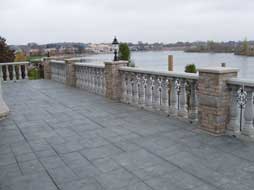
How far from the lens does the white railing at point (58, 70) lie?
11077mm

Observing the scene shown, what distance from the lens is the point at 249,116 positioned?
395cm

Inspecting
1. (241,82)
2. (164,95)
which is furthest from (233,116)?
(164,95)

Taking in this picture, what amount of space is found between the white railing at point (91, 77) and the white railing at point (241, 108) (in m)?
4.41

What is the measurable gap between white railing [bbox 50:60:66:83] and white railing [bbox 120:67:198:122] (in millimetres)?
4932

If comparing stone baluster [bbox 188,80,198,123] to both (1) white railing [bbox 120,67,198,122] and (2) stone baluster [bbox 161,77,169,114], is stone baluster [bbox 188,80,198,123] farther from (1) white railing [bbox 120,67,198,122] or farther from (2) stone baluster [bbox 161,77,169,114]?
(2) stone baluster [bbox 161,77,169,114]

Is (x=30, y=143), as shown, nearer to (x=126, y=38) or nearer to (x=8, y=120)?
(x=8, y=120)

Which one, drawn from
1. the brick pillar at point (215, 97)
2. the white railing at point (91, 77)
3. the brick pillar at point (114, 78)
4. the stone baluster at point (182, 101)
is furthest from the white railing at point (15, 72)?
the brick pillar at point (215, 97)

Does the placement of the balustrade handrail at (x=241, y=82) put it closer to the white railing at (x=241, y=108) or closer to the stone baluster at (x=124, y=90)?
the white railing at (x=241, y=108)

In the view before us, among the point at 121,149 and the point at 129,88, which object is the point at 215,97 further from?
the point at 129,88

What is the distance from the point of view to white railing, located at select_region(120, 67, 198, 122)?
4.87 meters

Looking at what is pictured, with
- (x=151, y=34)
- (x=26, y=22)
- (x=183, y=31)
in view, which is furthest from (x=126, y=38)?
(x=26, y=22)

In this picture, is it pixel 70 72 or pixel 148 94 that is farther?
pixel 70 72

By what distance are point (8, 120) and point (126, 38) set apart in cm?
1694

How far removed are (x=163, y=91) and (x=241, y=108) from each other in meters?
1.73
